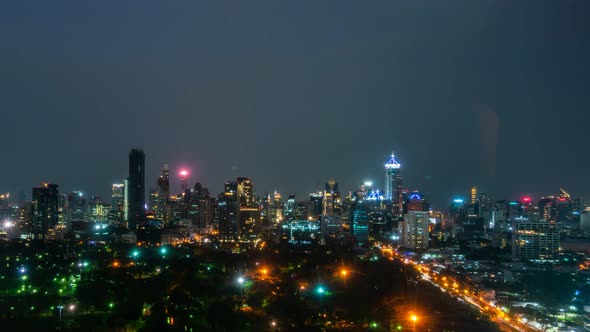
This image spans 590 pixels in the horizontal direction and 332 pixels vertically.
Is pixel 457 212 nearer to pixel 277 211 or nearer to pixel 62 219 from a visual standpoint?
pixel 277 211

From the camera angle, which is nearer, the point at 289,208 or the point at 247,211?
the point at 247,211

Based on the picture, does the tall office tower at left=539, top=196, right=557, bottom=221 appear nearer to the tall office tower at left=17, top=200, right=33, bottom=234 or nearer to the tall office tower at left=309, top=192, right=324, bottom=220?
the tall office tower at left=309, top=192, right=324, bottom=220

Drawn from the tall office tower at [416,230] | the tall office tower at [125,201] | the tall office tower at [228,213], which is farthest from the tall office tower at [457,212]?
the tall office tower at [125,201]

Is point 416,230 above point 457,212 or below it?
below

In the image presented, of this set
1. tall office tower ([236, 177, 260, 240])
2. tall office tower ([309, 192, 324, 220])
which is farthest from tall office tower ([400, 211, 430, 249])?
tall office tower ([309, 192, 324, 220])

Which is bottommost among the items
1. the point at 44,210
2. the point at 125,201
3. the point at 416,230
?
the point at 416,230

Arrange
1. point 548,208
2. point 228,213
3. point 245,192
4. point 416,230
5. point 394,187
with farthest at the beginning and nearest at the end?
point 394,187 → point 548,208 → point 245,192 → point 228,213 → point 416,230

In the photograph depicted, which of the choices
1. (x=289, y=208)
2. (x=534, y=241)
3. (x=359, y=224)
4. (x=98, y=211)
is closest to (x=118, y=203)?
(x=98, y=211)

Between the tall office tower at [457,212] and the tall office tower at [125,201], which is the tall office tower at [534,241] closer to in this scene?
the tall office tower at [457,212]
